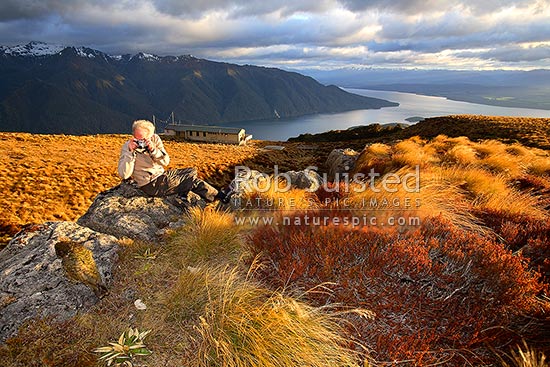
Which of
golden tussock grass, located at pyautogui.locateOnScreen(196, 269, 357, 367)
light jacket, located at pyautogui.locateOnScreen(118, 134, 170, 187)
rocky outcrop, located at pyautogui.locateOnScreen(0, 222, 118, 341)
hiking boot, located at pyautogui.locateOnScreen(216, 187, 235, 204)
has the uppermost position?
light jacket, located at pyautogui.locateOnScreen(118, 134, 170, 187)

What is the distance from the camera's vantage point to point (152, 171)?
6738mm

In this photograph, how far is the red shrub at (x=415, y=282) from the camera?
2.53 meters

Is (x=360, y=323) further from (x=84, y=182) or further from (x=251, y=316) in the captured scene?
(x=84, y=182)

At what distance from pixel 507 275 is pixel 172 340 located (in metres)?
3.50

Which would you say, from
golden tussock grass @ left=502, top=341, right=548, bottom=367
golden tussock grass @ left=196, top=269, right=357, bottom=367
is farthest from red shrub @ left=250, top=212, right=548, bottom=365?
golden tussock grass @ left=196, top=269, right=357, bottom=367

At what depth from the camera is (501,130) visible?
32.7 meters

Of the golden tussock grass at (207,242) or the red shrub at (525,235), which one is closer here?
the red shrub at (525,235)

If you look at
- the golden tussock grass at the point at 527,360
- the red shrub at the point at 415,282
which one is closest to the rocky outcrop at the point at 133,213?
the red shrub at the point at 415,282

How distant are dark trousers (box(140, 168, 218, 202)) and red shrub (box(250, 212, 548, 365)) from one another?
11.9ft

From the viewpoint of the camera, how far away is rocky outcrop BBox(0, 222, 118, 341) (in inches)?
128

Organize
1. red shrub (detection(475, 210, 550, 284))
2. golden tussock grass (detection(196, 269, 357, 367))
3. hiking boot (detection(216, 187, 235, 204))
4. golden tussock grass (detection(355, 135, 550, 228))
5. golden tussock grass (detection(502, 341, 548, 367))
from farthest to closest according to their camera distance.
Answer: hiking boot (detection(216, 187, 235, 204)) < golden tussock grass (detection(355, 135, 550, 228)) < red shrub (detection(475, 210, 550, 284)) < golden tussock grass (detection(196, 269, 357, 367)) < golden tussock grass (detection(502, 341, 548, 367))

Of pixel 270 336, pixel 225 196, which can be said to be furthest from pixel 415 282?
pixel 225 196

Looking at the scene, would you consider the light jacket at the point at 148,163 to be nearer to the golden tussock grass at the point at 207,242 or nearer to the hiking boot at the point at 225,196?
the hiking boot at the point at 225,196

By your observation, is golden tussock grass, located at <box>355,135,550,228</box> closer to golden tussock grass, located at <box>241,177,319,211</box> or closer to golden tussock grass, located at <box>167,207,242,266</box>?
golden tussock grass, located at <box>241,177,319,211</box>
